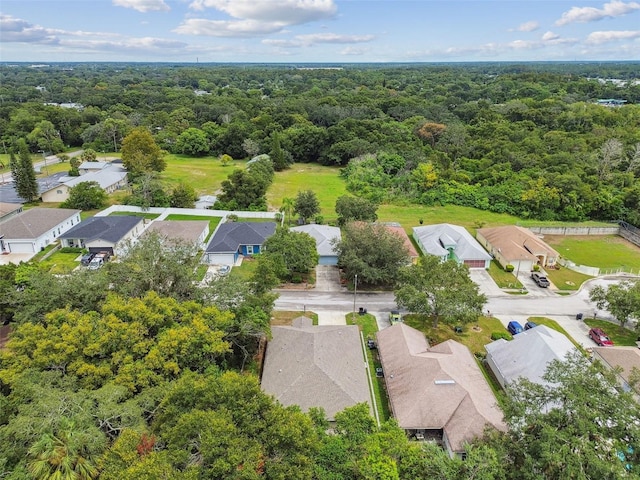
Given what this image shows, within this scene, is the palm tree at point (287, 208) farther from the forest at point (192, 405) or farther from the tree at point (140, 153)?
the tree at point (140, 153)

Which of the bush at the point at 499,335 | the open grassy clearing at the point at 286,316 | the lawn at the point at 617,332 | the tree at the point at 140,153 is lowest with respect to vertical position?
the lawn at the point at 617,332

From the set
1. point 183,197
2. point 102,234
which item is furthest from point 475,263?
point 102,234

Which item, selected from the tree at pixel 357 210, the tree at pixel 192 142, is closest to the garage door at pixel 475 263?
A: the tree at pixel 357 210

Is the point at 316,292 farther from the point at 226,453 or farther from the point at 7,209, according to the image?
the point at 7,209

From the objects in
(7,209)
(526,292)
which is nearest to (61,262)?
A: (7,209)

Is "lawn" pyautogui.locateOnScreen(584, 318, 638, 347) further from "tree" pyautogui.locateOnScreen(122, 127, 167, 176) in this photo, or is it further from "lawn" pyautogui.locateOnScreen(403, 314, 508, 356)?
"tree" pyautogui.locateOnScreen(122, 127, 167, 176)

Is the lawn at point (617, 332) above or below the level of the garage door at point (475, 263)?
below

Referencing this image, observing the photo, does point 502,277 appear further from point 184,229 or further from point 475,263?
point 184,229

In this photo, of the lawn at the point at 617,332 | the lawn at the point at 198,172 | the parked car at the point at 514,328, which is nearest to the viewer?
the lawn at the point at 617,332
